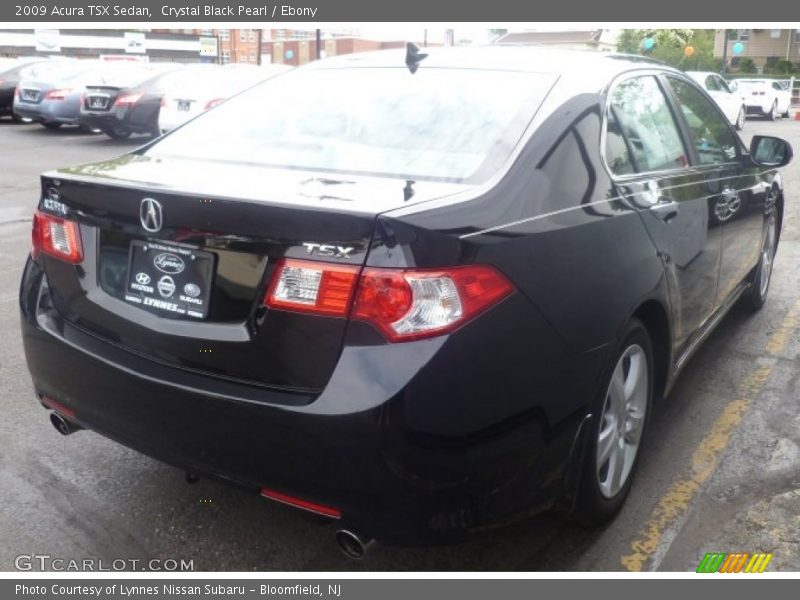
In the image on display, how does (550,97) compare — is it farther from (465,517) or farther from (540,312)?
(465,517)

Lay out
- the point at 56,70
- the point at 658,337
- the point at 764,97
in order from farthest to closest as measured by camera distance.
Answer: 1. the point at 764,97
2. the point at 56,70
3. the point at 658,337

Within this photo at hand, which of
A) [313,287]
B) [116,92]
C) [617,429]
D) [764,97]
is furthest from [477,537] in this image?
[764,97]

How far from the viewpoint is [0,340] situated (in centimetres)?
485

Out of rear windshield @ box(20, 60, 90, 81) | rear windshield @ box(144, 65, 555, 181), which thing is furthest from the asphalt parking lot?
rear windshield @ box(20, 60, 90, 81)

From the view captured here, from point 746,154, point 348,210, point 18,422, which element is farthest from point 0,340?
point 746,154

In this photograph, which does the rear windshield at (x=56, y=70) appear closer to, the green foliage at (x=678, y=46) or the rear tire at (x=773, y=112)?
the rear tire at (x=773, y=112)

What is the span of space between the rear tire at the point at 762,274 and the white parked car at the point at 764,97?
25.8 m

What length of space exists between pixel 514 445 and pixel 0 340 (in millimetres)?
3657

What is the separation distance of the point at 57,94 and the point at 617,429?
58.1 feet

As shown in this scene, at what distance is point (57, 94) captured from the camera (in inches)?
706


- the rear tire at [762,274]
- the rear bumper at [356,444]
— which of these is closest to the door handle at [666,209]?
the rear bumper at [356,444]

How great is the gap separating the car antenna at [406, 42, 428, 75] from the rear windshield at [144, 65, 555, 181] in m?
0.06

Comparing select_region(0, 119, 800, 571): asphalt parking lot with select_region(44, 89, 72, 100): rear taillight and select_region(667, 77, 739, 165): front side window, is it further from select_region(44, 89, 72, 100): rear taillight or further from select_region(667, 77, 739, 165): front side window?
select_region(44, 89, 72, 100): rear taillight

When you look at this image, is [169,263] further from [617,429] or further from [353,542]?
[617,429]
